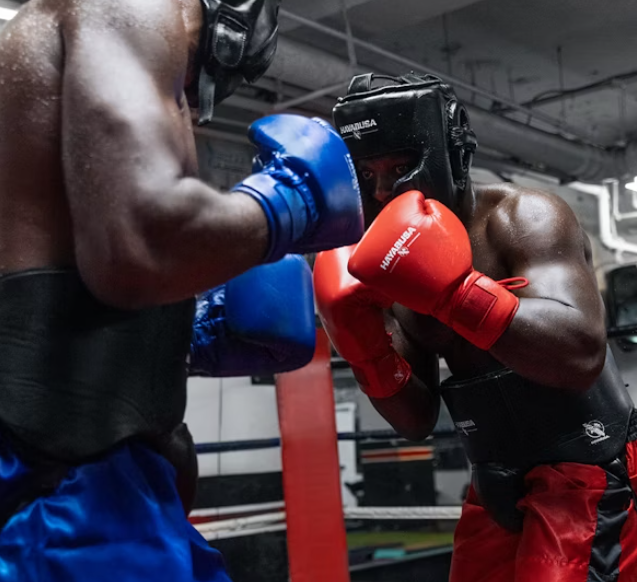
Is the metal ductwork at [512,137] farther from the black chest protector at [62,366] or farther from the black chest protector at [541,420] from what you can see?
the black chest protector at [62,366]

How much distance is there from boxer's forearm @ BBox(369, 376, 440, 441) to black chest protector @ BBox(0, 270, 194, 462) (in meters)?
0.89

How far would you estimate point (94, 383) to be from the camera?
90cm

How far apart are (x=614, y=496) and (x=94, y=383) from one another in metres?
1.05

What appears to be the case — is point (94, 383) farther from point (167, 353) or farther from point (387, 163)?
point (387, 163)

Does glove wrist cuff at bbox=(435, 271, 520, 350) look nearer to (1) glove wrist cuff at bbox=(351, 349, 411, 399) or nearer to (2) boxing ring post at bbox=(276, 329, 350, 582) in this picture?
(1) glove wrist cuff at bbox=(351, 349, 411, 399)

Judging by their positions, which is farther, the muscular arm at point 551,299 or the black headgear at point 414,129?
the black headgear at point 414,129

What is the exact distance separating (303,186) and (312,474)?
2231 mm

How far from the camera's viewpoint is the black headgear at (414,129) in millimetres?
1596

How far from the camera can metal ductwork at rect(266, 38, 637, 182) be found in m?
4.32

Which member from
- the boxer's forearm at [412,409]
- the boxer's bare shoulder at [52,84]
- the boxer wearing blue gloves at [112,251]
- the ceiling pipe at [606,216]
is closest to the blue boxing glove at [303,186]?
the boxer wearing blue gloves at [112,251]

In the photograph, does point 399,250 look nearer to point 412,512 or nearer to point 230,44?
point 230,44

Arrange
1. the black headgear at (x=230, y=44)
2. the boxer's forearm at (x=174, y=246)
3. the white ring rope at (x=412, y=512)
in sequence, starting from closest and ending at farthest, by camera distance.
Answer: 1. the boxer's forearm at (x=174, y=246)
2. the black headgear at (x=230, y=44)
3. the white ring rope at (x=412, y=512)

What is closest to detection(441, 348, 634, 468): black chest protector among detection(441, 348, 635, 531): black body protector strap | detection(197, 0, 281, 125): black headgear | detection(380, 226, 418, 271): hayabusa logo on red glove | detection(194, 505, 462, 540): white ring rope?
detection(441, 348, 635, 531): black body protector strap

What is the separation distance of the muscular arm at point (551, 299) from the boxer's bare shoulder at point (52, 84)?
742mm
